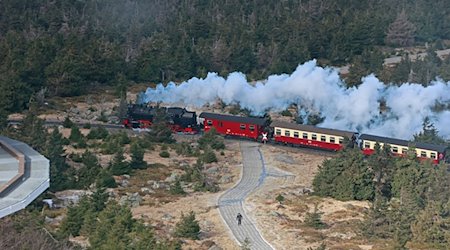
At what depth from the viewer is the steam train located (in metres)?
74.8

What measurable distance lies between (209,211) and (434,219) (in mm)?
16416

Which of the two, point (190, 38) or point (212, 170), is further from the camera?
point (190, 38)

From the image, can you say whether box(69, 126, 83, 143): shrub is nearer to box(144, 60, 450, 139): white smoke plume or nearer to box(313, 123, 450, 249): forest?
box(144, 60, 450, 139): white smoke plume

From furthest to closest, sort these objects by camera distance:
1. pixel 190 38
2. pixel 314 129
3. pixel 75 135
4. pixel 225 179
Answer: pixel 190 38, pixel 75 135, pixel 314 129, pixel 225 179

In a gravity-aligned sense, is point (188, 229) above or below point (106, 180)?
below

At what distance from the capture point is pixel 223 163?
7725 centimetres

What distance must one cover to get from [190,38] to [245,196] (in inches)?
2802

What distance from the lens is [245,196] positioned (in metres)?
66.6

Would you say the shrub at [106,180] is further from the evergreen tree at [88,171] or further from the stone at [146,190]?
the stone at [146,190]

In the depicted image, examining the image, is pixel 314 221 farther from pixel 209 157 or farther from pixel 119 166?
pixel 119 166

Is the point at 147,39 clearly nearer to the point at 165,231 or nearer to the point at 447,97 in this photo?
the point at 447,97

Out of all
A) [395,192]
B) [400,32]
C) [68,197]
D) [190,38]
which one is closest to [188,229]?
[68,197]

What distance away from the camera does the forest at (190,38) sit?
104562mm

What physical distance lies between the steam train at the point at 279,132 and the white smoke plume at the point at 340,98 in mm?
3270
